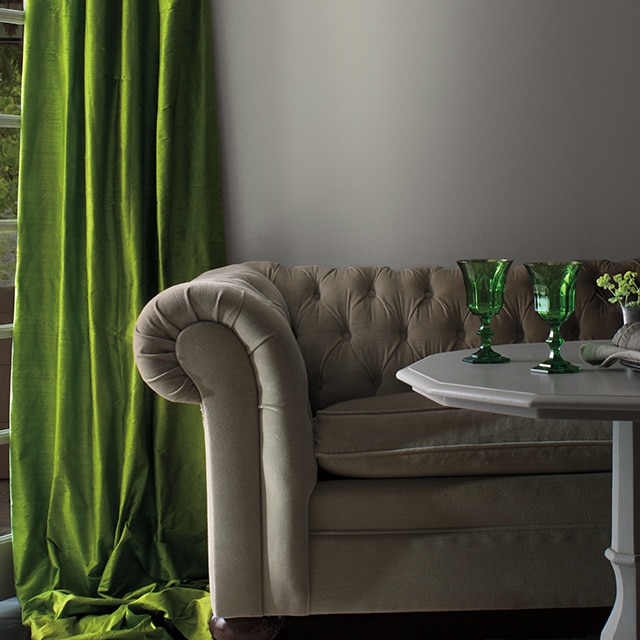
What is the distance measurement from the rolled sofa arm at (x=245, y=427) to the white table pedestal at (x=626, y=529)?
0.64 metres

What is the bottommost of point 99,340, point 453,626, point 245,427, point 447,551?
point 453,626

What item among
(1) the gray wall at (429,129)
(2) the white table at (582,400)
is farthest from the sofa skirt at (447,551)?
(1) the gray wall at (429,129)

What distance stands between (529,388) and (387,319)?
1.29 m

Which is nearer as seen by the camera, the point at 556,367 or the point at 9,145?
the point at 556,367

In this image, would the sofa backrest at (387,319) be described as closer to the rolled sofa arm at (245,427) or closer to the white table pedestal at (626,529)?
the rolled sofa arm at (245,427)

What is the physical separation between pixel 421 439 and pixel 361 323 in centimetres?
67

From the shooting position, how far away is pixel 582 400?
112 centimetres

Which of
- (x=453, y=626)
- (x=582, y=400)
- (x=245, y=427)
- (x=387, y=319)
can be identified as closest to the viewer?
(x=582, y=400)

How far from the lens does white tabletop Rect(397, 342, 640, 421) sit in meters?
1.12

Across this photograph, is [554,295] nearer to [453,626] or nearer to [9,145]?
[453,626]

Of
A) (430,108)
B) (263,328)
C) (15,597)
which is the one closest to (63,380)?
(15,597)

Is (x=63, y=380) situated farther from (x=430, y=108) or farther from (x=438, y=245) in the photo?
(x=430, y=108)

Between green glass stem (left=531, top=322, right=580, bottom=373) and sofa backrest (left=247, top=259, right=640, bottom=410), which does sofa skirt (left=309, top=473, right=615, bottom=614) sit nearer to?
green glass stem (left=531, top=322, right=580, bottom=373)

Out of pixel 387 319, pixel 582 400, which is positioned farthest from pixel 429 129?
pixel 582 400
